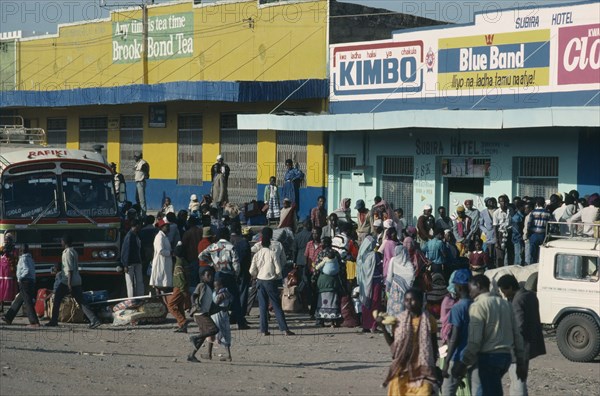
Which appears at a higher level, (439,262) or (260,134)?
(260,134)

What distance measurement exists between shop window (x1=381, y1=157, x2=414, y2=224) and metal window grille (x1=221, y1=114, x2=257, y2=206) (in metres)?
5.38

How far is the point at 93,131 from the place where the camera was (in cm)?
4084

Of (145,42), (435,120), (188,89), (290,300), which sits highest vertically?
(145,42)

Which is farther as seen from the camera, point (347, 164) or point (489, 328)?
point (347, 164)

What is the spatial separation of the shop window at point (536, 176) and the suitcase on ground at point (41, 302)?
11531 millimetres

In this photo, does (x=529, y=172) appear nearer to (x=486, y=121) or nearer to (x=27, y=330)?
(x=486, y=121)

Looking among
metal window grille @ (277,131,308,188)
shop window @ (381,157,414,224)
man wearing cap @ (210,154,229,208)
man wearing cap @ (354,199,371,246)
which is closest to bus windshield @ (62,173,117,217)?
man wearing cap @ (354,199,371,246)

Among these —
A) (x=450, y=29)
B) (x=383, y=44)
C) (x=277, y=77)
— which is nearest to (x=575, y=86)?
(x=450, y=29)

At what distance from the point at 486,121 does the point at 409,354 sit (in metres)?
15.0

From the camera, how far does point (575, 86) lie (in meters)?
25.2

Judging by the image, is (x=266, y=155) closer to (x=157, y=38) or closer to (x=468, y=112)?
(x=157, y=38)

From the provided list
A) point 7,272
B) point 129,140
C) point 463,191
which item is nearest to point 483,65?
point 463,191

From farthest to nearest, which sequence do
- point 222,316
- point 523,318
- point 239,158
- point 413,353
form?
point 239,158
point 222,316
point 523,318
point 413,353

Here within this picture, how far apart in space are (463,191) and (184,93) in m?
9.48
